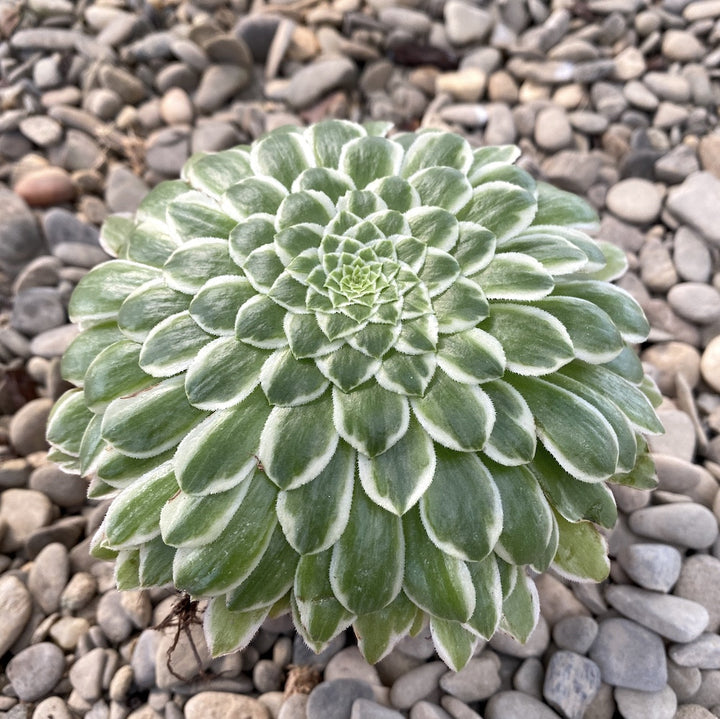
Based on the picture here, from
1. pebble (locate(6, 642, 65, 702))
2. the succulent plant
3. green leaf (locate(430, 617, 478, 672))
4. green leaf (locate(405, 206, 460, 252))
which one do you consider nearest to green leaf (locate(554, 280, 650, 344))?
the succulent plant

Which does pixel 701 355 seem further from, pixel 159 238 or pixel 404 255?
pixel 159 238

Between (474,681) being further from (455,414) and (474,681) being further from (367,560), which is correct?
(455,414)

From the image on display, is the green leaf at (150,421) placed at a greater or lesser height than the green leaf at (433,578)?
greater

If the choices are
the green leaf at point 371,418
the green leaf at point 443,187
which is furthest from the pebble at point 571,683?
the green leaf at point 443,187

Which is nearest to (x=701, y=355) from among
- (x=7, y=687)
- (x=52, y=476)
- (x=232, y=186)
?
(x=232, y=186)

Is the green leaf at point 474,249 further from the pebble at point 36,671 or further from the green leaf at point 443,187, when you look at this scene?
the pebble at point 36,671

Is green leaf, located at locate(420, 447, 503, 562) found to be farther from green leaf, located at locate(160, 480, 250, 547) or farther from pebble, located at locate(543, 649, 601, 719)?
pebble, located at locate(543, 649, 601, 719)
